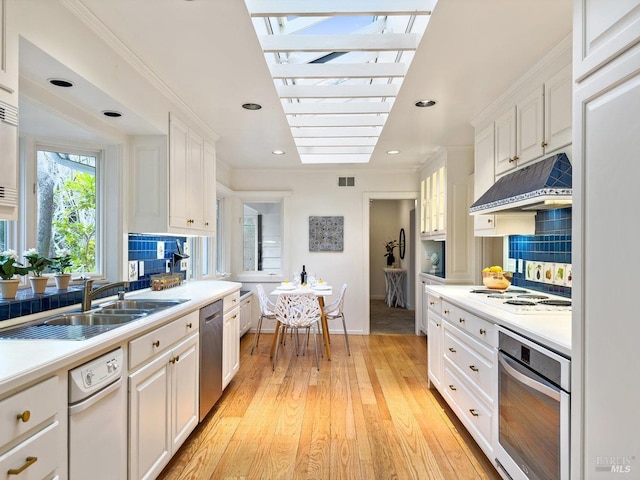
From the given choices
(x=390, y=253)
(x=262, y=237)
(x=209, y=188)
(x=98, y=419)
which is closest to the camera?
(x=98, y=419)

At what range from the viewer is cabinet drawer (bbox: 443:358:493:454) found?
218 centimetres

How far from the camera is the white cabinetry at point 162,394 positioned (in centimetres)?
178

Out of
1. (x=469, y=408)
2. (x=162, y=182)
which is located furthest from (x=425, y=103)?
(x=469, y=408)

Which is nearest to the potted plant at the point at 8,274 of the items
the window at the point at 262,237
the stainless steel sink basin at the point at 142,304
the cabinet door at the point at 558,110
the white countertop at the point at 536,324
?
the stainless steel sink basin at the point at 142,304

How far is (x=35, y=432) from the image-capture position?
1.18 m

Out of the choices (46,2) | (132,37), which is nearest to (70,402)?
(46,2)

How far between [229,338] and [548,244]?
268cm

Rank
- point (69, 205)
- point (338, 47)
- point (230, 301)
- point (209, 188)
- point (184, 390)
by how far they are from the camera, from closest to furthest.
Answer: point (338, 47) < point (184, 390) < point (69, 205) < point (230, 301) < point (209, 188)

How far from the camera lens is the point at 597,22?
121cm

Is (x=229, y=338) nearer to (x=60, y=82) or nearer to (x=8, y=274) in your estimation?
(x=8, y=274)

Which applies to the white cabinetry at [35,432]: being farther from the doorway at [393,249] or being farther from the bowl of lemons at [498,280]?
the doorway at [393,249]

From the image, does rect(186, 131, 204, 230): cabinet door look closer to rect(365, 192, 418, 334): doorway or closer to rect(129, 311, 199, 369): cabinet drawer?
rect(129, 311, 199, 369): cabinet drawer

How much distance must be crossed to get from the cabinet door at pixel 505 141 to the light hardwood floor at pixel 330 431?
1945mm

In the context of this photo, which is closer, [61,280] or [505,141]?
[61,280]
